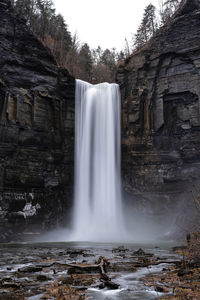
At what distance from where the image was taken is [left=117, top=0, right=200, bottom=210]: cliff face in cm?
2027

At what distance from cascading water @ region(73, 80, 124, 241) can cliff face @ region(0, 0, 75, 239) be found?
0.82 metres

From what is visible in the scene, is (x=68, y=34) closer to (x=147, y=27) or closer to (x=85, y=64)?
(x=85, y=64)

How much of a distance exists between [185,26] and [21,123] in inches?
534

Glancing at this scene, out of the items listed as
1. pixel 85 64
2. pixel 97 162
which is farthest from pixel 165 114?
pixel 85 64

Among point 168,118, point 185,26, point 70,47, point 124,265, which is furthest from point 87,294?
point 70,47

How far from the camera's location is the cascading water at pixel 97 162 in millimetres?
20938

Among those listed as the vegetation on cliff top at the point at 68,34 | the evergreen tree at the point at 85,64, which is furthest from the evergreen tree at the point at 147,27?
the evergreen tree at the point at 85,64

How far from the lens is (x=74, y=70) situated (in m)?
31.5

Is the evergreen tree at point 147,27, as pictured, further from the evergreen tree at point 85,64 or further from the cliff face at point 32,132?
the cliff face at point 32,132

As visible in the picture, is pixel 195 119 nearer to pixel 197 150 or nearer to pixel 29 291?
pixel 197 150

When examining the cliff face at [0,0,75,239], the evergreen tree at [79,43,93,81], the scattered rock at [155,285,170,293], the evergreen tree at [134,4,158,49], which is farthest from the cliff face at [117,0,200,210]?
the scattered rock at [155,285,170,293]

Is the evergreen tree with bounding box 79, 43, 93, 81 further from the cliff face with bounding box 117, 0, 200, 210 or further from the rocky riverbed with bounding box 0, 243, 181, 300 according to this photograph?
the rocky riverbed with bounding box 0, 243, 181, 300

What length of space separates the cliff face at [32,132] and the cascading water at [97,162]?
820mm

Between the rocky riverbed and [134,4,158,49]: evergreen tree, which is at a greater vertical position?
[134,4,158,49]: evergreen tree
